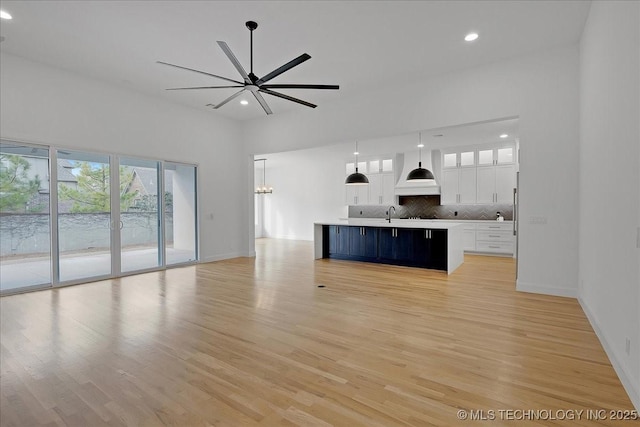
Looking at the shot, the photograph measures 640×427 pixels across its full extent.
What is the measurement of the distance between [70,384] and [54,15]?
3.96 m

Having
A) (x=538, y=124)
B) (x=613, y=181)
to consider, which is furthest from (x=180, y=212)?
(x=613, y=181)

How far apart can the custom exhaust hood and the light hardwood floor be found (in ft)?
15.9

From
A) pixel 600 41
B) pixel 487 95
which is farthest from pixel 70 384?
pixel 487 95

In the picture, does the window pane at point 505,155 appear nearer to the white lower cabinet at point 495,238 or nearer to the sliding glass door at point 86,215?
the white lower cabinet at point 495,238

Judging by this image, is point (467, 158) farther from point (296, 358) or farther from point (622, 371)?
point (296, 358)

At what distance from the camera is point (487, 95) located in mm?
4863

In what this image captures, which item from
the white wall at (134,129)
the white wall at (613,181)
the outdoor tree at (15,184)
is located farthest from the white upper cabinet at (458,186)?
the outdoor tree at (15,184)

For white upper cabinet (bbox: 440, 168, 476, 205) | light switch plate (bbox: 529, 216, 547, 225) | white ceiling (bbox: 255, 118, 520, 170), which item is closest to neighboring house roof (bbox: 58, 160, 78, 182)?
white ceiling (bbox: 255, 118, 520, 170)

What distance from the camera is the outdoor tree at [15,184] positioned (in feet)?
15.0

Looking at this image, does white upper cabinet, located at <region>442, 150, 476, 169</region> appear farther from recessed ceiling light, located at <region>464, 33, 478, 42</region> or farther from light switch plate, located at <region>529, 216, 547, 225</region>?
recessed ceiling light, located at <region>464, 33, 478, 42</region>

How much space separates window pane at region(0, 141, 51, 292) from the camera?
4.60 meters

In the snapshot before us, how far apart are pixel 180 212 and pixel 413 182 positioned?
20.6ft

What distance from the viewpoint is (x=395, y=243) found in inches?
259

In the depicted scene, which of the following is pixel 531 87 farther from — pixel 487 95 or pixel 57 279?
pixel 57 279
